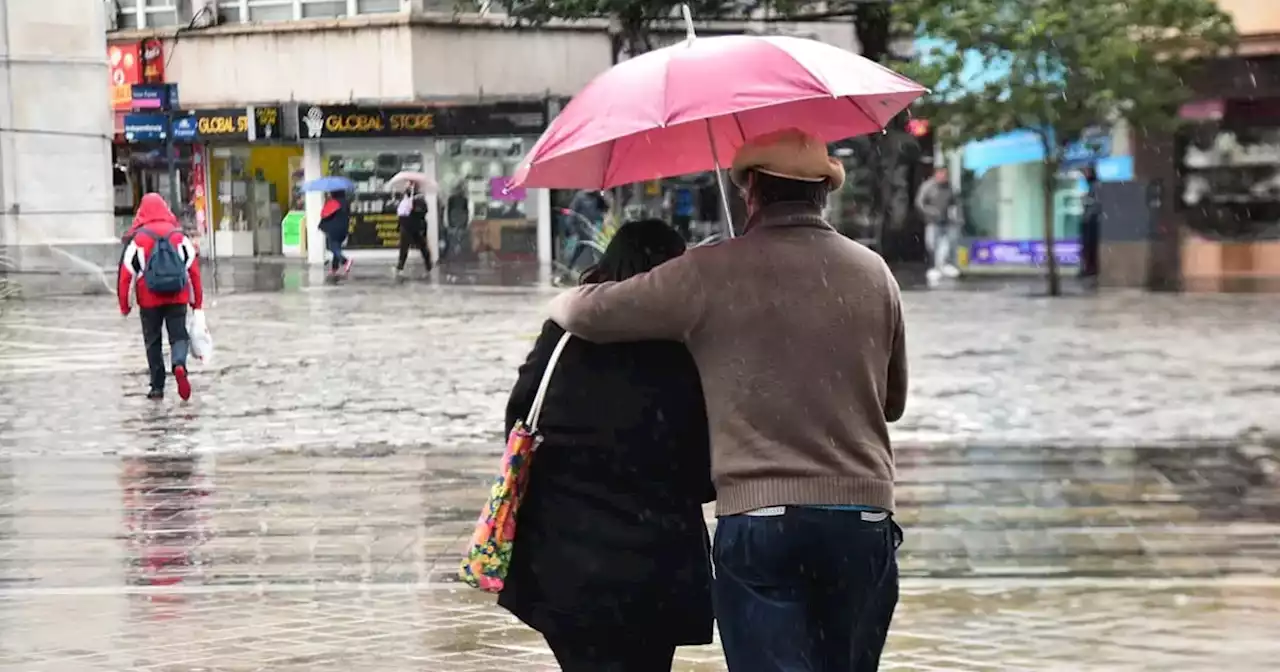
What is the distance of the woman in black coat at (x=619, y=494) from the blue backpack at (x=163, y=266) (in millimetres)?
10440

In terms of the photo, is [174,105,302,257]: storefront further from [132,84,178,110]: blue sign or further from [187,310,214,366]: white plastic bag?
[187,310,214,366]: white plastic bag

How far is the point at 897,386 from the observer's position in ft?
12.8

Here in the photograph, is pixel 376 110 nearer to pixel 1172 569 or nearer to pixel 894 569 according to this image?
pixel 1172 569

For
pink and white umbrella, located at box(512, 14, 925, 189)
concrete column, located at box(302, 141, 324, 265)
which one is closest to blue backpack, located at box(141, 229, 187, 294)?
pink and white umbrella, located at box(512, 14, 925, 189)

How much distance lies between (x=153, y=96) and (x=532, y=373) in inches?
1412

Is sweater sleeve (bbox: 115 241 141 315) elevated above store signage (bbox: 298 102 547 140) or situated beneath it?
situated beneath

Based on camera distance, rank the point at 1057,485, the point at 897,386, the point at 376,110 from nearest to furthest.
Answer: the point at 897,386, the point at 1057,485, the point at 376,110

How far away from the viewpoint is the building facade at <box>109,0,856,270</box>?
36500 millimetres

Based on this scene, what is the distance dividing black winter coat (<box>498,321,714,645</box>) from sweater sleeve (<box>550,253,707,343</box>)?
0.33 ft

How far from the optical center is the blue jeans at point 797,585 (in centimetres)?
354

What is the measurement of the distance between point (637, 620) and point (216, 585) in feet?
14.0

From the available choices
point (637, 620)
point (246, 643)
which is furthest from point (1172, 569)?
A: point (637, 620)

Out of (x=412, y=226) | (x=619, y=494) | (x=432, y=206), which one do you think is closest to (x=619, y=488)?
(x=619, y=494)

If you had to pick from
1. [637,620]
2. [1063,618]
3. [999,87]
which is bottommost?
[1063,618]
